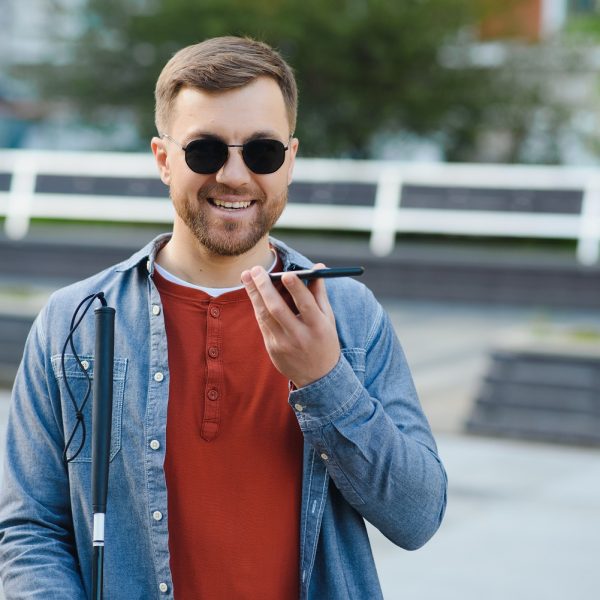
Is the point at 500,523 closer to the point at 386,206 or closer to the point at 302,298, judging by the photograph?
the point at 302,298

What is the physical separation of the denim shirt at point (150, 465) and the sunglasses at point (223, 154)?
9.1 inches

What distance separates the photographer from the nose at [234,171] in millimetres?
2252

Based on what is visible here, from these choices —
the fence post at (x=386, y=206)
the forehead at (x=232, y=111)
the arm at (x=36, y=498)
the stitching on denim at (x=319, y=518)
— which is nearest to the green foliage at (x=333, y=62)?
the fence post at (x=386, y=206)

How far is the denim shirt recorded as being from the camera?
2146 mm

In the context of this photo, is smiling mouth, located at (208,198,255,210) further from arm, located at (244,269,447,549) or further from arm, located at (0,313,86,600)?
arm, located at (0,313,86,600)

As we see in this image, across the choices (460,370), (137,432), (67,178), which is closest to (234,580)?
(137,432)

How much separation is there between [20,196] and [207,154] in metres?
14.8

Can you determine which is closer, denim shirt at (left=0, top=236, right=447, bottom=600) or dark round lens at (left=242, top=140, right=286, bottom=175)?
denim shirt at (left=0, top=236, right=447, bottom=600)

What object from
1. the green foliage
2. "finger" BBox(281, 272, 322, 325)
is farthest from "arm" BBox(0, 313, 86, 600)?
the green foliage

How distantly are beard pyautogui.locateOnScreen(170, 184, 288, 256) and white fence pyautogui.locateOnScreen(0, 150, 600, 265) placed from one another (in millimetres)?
12140

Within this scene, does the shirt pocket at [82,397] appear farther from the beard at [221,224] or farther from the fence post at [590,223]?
the fence post at [590,223]

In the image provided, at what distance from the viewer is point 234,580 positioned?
2.18 metres

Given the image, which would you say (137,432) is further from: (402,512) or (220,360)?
(402,512)

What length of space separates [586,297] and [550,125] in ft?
22.0
